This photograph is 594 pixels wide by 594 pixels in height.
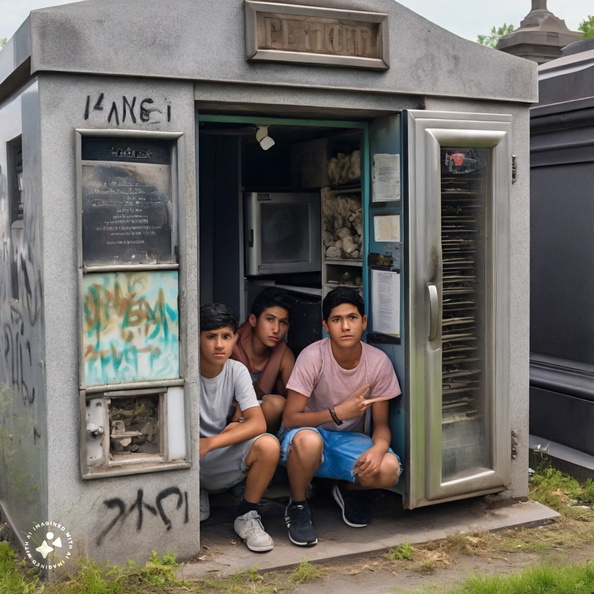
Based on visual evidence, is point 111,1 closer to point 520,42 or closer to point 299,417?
point 299,417

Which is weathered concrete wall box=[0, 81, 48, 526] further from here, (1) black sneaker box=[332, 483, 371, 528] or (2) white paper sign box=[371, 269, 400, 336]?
(2) white paper sign box=[371, 269, 400, 336]

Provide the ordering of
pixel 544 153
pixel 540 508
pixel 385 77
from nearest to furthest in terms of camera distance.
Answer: pixel 385 77 < pixel 540 508 < pixel 544 153

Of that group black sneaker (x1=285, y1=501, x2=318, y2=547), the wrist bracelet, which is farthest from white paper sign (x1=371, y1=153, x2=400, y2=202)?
black sneaker (x1=285, y1=501, x2=318, y2=547)

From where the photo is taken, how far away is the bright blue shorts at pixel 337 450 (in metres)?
5.34

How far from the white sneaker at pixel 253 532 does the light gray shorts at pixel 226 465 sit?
243 millimetres

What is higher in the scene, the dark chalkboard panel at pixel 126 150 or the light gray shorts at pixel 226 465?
the dark chalkboard panel at pixel 126 150

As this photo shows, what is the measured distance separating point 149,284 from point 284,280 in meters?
2.49

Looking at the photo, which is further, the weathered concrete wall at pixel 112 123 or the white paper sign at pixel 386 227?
the white paper sign at pixel 386 227

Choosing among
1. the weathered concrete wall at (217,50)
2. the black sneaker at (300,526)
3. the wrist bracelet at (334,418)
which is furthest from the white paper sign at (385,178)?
the black sneaker at (300,526)

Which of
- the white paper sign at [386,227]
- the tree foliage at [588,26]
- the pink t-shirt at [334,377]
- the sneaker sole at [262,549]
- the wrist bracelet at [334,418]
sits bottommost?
the sneaker sole at [262,549]

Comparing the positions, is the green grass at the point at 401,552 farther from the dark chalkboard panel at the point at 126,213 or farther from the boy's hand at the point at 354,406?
the dark chalkboard panel at the point at 126,213

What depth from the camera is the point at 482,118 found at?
5.46m

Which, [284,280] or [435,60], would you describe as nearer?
[435,60]

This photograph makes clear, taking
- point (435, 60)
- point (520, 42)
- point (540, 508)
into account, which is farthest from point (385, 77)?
point (520, 42)
